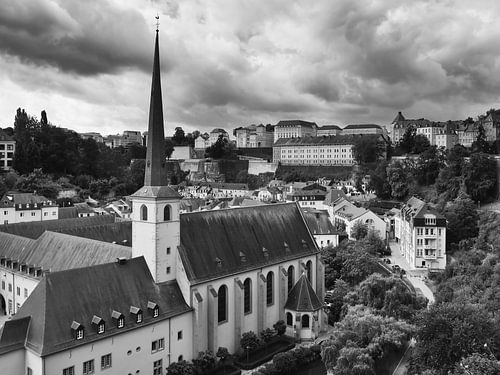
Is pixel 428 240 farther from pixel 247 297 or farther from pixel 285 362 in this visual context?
pixel 285 362

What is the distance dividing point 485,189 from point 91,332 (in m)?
74.7

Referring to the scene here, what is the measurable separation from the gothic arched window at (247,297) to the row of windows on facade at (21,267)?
62.5 ft

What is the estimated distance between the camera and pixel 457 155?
9575cm

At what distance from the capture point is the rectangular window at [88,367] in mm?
31609

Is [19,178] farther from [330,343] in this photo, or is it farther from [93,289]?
[330,343]

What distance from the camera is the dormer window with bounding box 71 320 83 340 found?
3111cm

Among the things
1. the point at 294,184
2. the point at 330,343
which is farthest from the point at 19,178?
the point at 330,343

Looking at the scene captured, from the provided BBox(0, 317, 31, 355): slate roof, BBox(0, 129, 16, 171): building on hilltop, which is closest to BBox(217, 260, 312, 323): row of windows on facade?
BBox(0, 317, 31, 355): slate roof

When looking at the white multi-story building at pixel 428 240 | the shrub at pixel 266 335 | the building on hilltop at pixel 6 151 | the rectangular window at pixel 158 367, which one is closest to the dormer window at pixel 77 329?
the rectangular window at pixel 158 367

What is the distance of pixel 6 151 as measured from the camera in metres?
121

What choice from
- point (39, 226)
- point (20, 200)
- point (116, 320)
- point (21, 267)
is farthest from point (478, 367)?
point (20, 200)

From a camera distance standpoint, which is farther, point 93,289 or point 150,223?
point 150,223

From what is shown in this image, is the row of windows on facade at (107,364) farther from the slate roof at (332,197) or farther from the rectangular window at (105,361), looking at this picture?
the slate roof at (332,197)

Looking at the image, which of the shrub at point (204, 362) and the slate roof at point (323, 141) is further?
the slate roof at point (323, 141)
